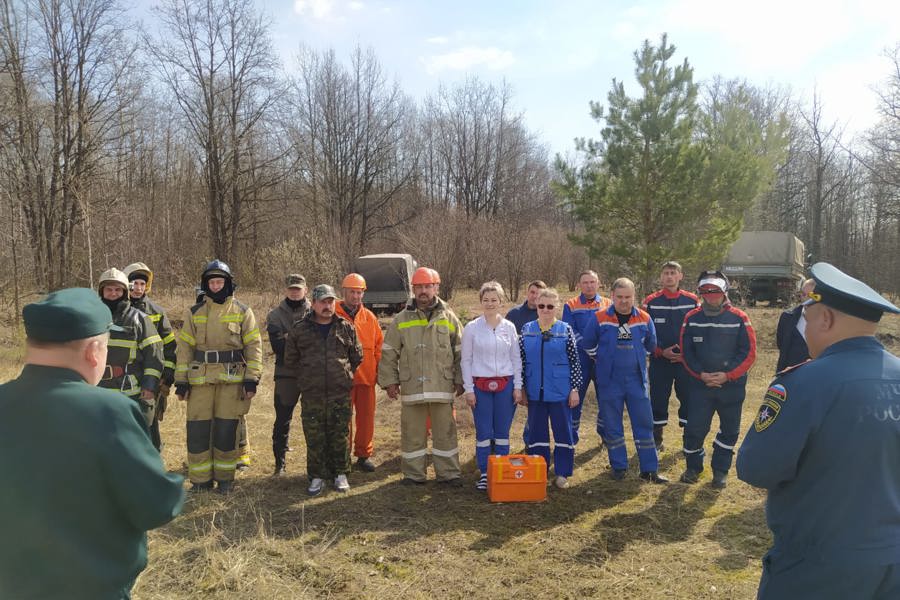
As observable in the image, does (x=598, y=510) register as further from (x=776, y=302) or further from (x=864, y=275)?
(x=864, y=275)

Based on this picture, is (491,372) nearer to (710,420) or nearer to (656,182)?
(710,420)

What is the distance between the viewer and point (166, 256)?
22.5 meters

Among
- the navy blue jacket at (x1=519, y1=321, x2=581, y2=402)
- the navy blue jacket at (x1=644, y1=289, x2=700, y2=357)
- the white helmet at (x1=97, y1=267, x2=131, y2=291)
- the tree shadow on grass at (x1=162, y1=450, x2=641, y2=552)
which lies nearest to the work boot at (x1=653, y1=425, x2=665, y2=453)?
the navy blue jacket at (x1=644, y1=289, x2=700, y2=357)

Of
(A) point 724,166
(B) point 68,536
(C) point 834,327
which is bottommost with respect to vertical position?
(B) point 68,536

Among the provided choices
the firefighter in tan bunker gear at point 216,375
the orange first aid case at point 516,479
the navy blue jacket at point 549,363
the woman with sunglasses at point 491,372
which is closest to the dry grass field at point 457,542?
the orange first aid case at point 516,479

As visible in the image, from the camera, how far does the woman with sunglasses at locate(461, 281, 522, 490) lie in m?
5.48

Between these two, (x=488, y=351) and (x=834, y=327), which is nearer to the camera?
(x=834, y=327)

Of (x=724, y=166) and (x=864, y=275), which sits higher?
(x=724, y=166)

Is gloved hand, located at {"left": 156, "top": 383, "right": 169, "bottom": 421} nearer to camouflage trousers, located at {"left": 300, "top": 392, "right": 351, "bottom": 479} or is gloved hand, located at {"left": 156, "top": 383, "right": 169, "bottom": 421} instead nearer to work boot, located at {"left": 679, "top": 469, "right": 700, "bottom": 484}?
camouflage trousers, located at {"left": 300, "top": 392, "right": 351, "bottom": 479}

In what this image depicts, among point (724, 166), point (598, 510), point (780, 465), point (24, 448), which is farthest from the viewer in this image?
point (724, 166)

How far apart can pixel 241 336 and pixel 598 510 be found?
3.75m

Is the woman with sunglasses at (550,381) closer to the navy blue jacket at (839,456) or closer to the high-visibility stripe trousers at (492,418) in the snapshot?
the high-visibility stripe trousers at (492,418)

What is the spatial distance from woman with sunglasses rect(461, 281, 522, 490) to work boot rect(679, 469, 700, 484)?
6.29 ft

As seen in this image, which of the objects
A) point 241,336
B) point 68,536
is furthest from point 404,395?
point 68,536
